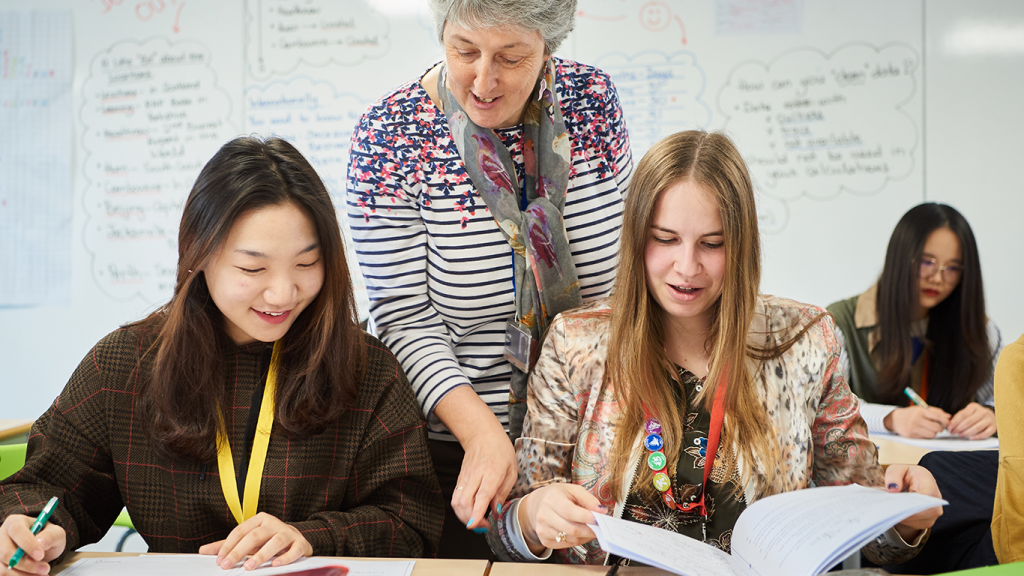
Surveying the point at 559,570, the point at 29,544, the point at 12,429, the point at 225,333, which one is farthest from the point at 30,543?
the point at 12,429

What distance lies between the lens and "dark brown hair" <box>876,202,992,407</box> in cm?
254

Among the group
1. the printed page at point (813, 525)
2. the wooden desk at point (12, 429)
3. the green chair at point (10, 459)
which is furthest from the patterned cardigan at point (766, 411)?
the wooden desk at point (12, 429)

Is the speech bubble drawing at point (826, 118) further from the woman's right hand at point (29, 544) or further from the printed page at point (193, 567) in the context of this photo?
the woman's right hand at point (29, 544)

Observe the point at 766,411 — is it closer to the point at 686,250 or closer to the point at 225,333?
the point at 686,250

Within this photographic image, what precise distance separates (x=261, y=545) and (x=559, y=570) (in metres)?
0.45

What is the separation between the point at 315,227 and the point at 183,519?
56 cm

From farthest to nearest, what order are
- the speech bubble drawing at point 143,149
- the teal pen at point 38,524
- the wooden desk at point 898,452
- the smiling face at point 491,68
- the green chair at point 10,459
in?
the speech bubble drawing at point 143,149, the wooden desk at point 898,452, the green chair at point 10,459, the smiling face at point 491,68, the teal pen at point 38,524

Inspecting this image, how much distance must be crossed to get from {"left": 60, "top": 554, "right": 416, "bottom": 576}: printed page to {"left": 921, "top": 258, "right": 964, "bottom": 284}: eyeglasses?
7.61 feet

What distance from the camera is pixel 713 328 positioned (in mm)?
1349

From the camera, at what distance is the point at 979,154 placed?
3.24 metres

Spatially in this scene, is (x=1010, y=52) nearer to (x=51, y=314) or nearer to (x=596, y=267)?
(x=596, y=267)

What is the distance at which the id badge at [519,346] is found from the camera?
145cm

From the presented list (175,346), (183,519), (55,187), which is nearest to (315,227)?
(175,346)

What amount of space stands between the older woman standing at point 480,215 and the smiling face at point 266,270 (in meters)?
0.21
